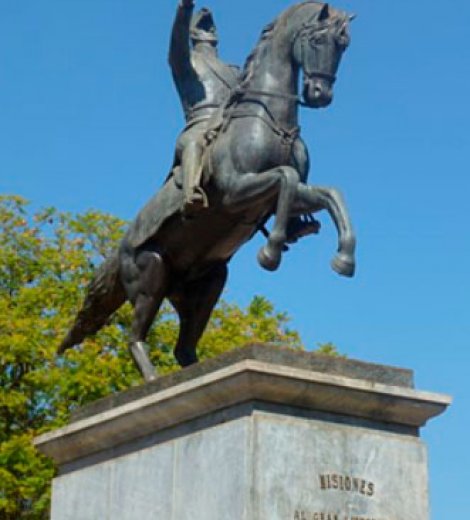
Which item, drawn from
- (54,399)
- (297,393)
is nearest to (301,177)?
(297,393)

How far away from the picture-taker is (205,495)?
33.1ft

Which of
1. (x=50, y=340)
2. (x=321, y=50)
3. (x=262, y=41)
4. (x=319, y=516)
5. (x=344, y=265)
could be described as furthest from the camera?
(x=50, y=340)

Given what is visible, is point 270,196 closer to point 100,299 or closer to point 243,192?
point 243,192

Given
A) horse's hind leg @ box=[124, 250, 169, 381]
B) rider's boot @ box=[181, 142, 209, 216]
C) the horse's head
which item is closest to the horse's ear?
the horse's head

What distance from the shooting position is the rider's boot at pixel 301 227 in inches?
484

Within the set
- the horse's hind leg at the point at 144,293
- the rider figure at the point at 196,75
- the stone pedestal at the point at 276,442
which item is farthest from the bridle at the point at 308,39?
the stone pedestal at the point at 276,442

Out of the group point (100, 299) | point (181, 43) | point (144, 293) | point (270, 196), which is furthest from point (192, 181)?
point (100, 299)

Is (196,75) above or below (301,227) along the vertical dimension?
above

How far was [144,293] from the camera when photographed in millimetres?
12930

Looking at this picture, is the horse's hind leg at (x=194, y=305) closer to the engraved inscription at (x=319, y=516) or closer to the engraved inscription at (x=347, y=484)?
the engraved inscription at (x=347, y=484)

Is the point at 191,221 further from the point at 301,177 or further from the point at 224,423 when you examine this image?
the point at 224,423

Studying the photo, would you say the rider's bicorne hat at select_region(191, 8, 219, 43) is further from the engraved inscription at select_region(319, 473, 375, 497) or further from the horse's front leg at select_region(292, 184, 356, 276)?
the engraved inscription at select_region(319, 473, 375, 497)

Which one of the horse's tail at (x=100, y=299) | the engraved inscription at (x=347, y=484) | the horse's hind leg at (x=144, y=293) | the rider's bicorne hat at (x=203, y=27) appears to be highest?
the rider's bicorne hat at (x=203, y=27)

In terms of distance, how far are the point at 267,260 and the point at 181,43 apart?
317 centimetres
